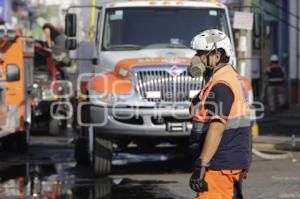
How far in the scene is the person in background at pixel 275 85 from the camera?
2502 centimetres

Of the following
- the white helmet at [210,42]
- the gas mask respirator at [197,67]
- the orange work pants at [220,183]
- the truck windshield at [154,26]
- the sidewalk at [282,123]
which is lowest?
the sidewalk at [282,123]

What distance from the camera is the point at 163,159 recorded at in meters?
14.7

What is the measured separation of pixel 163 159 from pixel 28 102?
327cm

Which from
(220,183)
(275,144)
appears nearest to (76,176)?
(275,144)

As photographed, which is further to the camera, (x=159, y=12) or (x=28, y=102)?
(x=28, y=102)

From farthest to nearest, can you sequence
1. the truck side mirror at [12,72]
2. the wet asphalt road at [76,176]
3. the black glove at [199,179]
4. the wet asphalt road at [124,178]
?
the truck side mirror at [12,72], the wet asphalt road at [76,176], the wet asphalt road at [124,178], the black glove at [199,179]

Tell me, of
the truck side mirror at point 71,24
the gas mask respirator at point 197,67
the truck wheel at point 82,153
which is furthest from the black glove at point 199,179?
the truck side mirror at point 71,24

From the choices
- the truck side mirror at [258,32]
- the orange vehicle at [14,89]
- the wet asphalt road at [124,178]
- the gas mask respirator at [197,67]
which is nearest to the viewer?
the gas mask respirator at [197,67]

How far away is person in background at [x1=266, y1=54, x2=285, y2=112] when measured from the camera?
2502cm

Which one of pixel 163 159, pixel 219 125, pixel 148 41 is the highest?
pixel 148 41

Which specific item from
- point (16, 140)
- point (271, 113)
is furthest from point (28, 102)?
point (271, 113)

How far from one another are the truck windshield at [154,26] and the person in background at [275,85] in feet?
40.1

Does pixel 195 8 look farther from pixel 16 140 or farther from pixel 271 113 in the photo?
pixel 271 113

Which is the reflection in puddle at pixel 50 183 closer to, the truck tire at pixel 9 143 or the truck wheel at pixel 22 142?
the truck wheel at pixel 22 142
